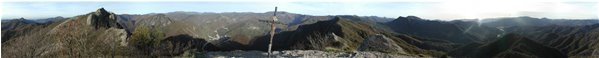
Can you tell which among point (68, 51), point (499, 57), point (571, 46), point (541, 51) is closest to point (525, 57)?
point (499, 57)

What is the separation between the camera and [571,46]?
18275 centimetres

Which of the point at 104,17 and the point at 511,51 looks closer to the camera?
the point at 511,51

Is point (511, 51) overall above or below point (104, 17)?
below

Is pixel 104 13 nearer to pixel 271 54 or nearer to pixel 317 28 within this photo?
pixel 317 28

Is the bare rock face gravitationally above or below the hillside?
above

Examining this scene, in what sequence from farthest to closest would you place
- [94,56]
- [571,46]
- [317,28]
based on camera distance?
[571,46] → [317,28] → [94,56]

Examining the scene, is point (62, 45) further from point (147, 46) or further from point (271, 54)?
point (147, 46)

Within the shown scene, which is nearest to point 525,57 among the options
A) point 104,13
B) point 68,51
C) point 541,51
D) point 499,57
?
point 499,57

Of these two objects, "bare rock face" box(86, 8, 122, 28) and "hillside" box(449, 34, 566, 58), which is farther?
"bare rock face" box(86, 8, 122, 28)

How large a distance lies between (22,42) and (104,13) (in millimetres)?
75249

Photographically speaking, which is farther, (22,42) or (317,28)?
(317,28)

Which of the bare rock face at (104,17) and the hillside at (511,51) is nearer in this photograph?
the hillside at (511,51)

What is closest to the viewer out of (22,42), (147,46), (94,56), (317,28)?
(22,42)

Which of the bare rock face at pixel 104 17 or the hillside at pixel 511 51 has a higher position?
the bare rock face at pixel 104 17
